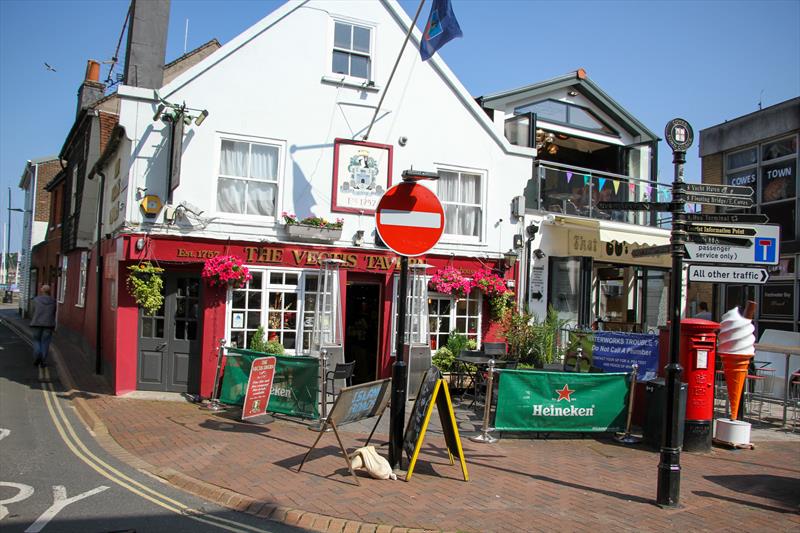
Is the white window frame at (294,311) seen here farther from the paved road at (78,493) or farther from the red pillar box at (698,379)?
the red pillar box at (698,379)

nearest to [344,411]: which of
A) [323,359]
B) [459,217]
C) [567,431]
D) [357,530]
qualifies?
[357,530]

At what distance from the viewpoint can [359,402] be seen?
7.05 meters

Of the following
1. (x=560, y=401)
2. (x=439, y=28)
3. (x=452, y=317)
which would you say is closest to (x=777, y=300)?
(x=452, y=317)

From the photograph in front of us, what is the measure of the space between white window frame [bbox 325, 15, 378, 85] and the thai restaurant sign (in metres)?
6.11

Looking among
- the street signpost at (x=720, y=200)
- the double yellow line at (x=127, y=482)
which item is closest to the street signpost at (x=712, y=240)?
the street signpost at (x=720, y=200)

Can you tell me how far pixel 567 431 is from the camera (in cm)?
912

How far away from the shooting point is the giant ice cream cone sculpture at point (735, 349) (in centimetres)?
904

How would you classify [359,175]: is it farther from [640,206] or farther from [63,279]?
[63,279]

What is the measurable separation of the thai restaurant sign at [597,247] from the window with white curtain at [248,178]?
722 centimetres

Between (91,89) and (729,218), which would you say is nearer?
(729,218)

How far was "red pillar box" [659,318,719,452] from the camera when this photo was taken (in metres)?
8.67

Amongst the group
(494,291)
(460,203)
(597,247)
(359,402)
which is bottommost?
(359,402)

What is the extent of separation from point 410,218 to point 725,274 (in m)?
4.41

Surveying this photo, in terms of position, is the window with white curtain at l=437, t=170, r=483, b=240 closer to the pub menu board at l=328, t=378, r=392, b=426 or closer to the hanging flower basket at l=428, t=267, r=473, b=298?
the hanging flower basket at l=428, t=267, r=473, b=298
